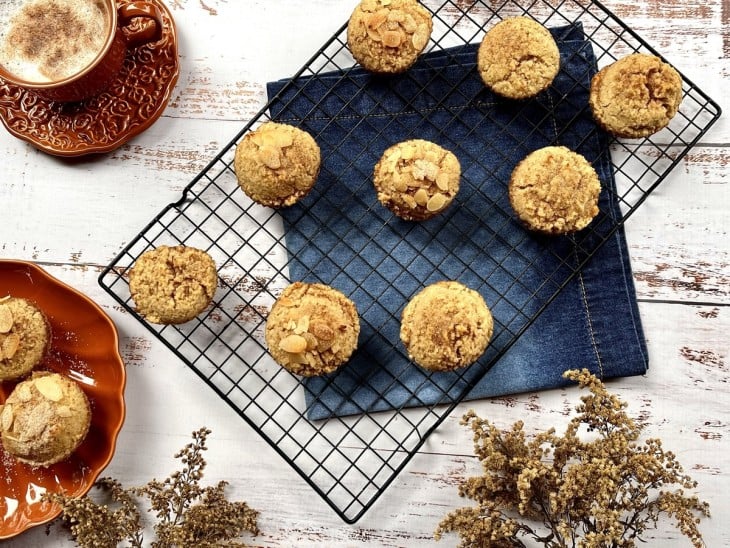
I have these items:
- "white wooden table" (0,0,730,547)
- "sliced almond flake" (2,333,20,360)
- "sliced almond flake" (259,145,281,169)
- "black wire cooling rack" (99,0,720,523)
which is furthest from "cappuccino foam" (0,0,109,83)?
"sliced almond flake" (2,333,20,360)

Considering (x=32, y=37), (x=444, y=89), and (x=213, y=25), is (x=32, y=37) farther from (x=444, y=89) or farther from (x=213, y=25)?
(x=444, y=89)

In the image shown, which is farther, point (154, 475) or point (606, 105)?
point (154, 475)

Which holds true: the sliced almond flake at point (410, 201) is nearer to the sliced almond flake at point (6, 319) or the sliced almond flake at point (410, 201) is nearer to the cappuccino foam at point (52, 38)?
the cappuccino foam at point (52, 38)

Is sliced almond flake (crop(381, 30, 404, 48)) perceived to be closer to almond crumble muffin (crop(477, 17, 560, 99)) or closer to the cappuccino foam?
almond crumble muffin (crop(477, 17, 560, 99))

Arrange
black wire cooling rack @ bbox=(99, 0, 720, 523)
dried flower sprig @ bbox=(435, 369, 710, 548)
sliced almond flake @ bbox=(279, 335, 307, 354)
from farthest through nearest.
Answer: black wire cooling rack @ bbox=(99, 0, 720, 523) < sliced almond flake @ bbox=(279, 335, 307, 354) < dried flower sprig @ bbox=(435, 369, 710, 548)

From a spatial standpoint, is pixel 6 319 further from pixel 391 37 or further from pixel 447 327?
pixel 391 37

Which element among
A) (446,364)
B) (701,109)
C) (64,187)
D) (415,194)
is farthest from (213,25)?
(701,109)
